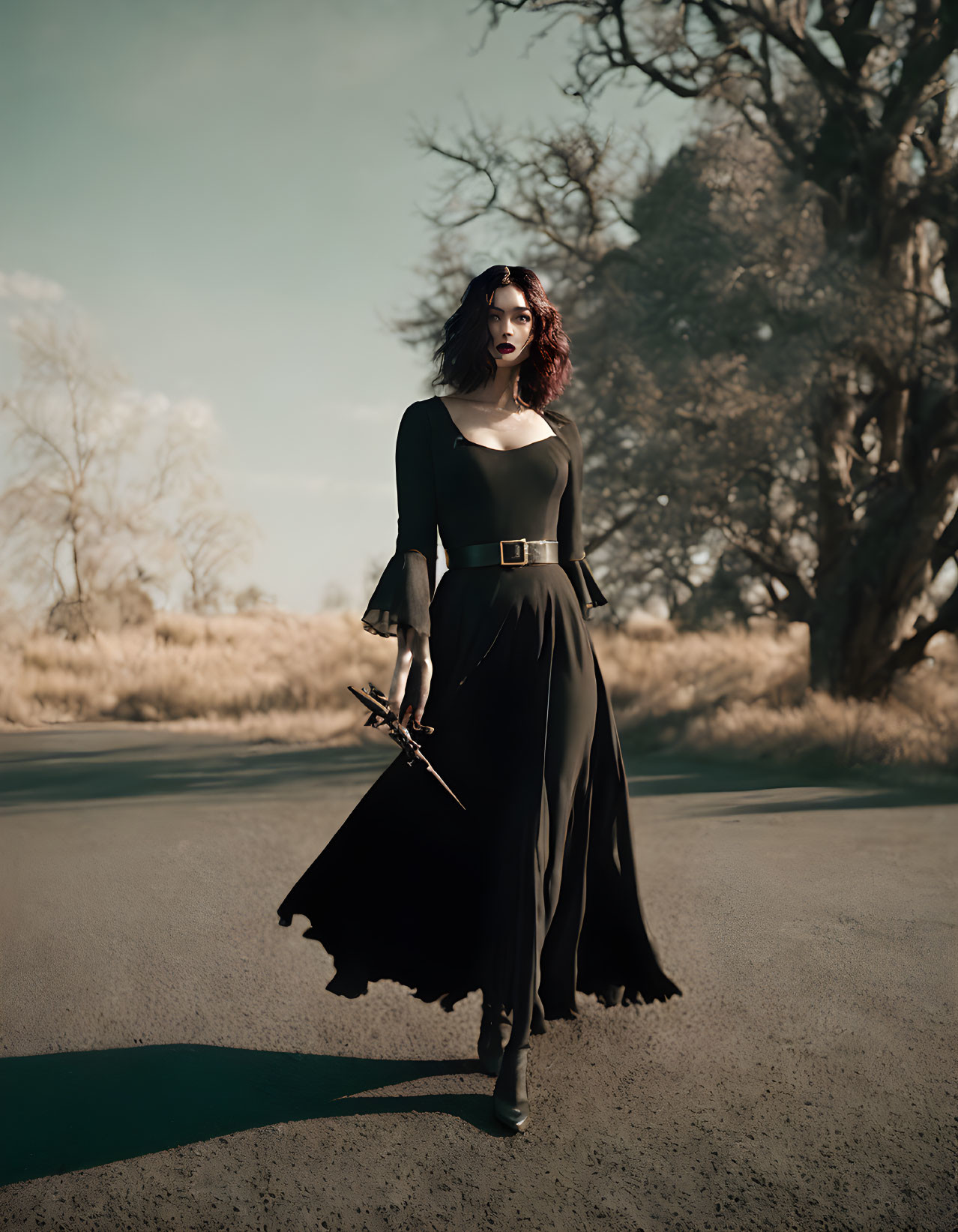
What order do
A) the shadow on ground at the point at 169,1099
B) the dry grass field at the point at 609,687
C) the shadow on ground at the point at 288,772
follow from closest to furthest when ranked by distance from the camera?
the shadow on ground at the point at 169,1099
the shadow on ground at the point at 288,772
the dry grass field at the point at 609,687

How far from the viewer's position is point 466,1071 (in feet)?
10.2

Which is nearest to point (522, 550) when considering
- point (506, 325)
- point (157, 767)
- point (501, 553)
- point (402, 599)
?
point (501, 553)

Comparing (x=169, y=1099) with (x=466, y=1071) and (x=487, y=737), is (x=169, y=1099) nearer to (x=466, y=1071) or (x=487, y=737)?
(x=466, y=1071)

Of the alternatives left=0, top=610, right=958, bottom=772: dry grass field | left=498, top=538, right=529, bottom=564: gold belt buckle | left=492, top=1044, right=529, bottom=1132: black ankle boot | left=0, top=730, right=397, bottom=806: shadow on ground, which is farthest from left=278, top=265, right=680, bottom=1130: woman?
left=0, top=610, right=958, bottom=772: dry grass field

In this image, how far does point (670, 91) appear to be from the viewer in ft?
40.0

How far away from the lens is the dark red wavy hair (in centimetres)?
315

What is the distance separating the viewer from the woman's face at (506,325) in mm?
3131

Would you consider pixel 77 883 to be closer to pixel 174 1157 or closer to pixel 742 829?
pixel 174 1157

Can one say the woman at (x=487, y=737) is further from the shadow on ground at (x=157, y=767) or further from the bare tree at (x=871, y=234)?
the bare tree at (x=871, y=234)

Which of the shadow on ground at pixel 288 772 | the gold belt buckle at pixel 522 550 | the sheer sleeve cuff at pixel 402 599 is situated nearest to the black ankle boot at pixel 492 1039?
the sheer sleeve cuff at pixel 402 599

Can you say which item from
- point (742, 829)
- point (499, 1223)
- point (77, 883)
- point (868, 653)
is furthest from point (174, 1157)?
point (868, 653)

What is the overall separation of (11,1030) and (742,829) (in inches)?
186

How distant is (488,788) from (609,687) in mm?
7356

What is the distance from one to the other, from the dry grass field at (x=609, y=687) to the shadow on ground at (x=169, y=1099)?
734 centimetres
